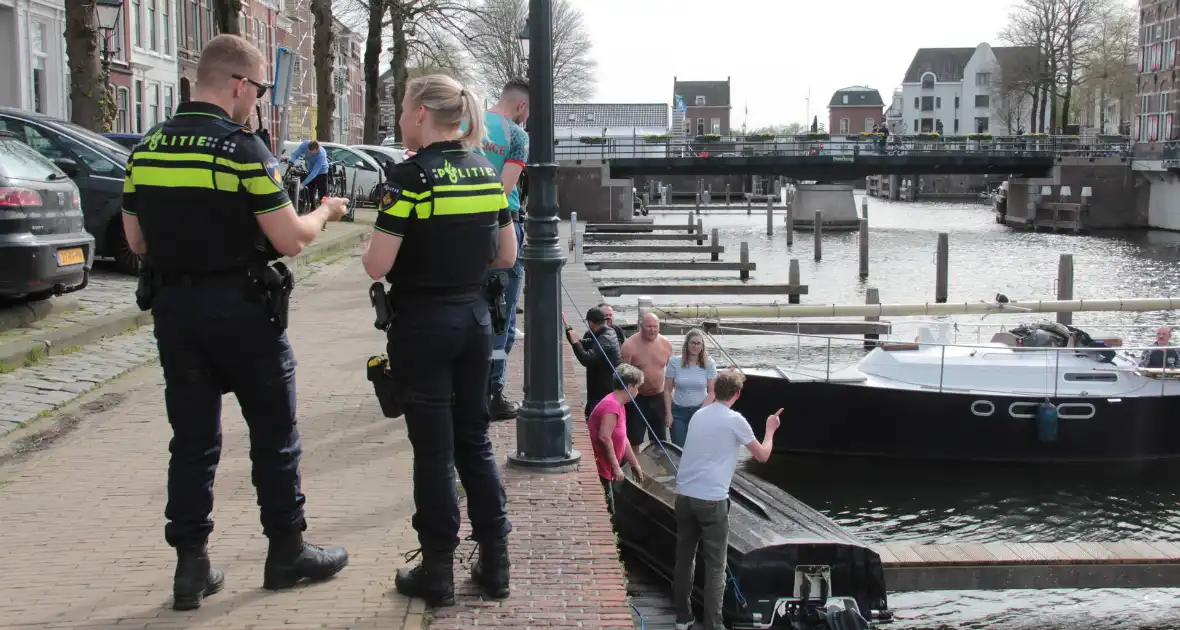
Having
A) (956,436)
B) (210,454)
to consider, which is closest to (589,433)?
(210,454)

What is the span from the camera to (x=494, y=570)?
194 inches

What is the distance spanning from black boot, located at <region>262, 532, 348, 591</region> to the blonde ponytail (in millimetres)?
1608

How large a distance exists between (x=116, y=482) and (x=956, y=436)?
12332 millimetres

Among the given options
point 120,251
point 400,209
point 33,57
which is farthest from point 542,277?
point 33,57

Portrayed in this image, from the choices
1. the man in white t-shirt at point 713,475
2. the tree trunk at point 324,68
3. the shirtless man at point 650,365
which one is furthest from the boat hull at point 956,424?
the tree trunk at point 324,68

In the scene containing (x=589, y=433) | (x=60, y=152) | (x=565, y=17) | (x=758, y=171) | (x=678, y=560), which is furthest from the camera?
(x=565, y=17)

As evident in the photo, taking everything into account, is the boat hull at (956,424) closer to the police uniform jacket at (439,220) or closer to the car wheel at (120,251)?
the car wheel at (120,251)

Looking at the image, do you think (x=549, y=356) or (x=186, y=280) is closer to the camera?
(x=186, y=280)

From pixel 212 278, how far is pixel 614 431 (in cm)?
463

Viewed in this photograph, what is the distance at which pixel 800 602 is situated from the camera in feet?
26.8

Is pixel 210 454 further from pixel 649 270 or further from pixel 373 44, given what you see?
pixel 649 270

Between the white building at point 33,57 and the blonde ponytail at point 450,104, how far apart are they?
1103 inches

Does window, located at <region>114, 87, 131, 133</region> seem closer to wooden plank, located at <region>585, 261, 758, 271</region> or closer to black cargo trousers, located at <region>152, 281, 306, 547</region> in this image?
wooden plank, located at <region>585, 261, 758, 271</region>

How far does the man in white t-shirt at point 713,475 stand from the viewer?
743cm
